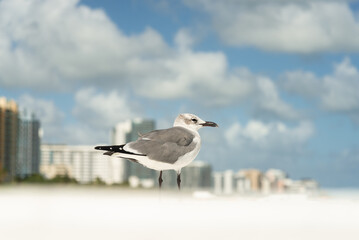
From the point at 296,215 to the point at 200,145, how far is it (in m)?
1.73

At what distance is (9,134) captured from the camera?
486 ft

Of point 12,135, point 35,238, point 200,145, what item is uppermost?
point 12,135

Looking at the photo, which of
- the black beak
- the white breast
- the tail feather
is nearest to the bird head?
the black beak

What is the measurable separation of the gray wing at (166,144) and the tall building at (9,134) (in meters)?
142

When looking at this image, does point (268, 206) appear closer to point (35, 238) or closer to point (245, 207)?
point (245, 207)

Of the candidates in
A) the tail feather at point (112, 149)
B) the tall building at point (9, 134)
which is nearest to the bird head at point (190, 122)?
the tail feather at point (112, 149)

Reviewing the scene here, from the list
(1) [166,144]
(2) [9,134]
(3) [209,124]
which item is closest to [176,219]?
(1) [166,144]

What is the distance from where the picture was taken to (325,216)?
629 centimetres

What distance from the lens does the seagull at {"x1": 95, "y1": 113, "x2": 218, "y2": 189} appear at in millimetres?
7066

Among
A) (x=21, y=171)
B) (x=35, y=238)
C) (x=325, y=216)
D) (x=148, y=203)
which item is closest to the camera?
(x=35, y=238)

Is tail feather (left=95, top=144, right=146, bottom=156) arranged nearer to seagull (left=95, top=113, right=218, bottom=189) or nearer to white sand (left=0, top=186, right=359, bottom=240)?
seagull (left=95, top=113, right=218, bottom=189)

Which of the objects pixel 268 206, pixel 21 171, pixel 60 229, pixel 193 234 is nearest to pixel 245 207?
pixel 268 206

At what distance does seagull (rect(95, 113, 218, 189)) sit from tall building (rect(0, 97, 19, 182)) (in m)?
142

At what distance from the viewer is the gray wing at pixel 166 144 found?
717 centimetres
